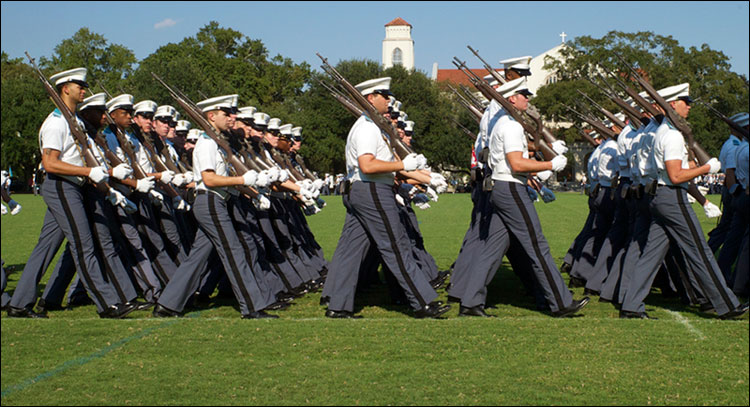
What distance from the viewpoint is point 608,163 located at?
33.1ft

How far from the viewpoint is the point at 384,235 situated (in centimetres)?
718

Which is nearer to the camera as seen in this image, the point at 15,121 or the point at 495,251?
the point at 495,251

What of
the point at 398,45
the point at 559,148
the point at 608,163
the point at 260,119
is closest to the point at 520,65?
the point at 559,148

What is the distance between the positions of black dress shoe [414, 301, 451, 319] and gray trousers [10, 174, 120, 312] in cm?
272

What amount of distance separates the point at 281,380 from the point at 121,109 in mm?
4470

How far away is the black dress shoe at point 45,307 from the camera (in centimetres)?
771

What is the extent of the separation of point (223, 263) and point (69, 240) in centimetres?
135

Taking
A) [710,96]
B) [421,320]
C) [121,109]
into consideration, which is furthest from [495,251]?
[710,96]

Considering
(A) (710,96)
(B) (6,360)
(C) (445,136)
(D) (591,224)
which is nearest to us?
(B) (6,360)

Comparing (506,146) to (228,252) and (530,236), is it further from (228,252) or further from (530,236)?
(228,252)

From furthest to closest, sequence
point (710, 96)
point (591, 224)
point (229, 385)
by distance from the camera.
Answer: point (710, 96), point (591, 224), point (229, 385)

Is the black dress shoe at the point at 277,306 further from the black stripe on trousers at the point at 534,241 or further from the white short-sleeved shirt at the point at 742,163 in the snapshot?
the white short-sleeved shirt at the point at 742,163

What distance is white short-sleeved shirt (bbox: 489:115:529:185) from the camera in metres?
7.19

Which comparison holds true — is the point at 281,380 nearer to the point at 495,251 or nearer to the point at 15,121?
the point at 495,251
